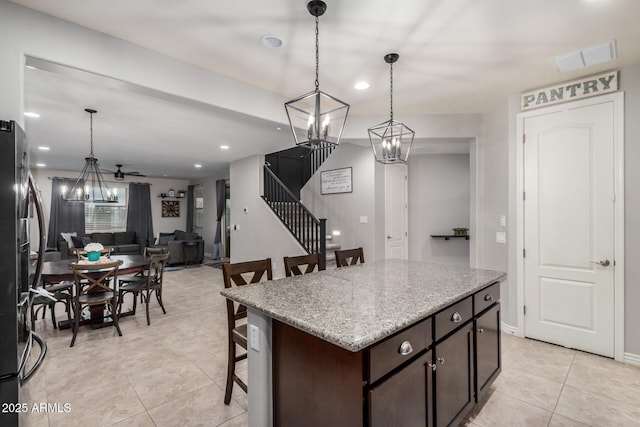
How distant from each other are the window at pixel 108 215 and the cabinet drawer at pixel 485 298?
965 centimetres

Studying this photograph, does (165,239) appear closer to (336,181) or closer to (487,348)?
(336,181)

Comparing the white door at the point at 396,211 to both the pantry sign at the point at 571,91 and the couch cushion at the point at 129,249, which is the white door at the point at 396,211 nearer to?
the pantry sign at the point at 571,91

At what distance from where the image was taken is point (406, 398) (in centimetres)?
141

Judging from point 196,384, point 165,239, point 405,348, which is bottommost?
point 196,384

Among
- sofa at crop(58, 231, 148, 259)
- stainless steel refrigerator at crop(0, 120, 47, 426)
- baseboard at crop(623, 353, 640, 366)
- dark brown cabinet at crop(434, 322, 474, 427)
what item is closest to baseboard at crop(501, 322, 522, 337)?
baseboard at crop(623, 353, 640, 366)

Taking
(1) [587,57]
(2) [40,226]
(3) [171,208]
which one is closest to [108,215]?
(3) [171,208]

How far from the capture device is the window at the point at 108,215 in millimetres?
8699

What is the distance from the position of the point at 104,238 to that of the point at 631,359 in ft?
33.8

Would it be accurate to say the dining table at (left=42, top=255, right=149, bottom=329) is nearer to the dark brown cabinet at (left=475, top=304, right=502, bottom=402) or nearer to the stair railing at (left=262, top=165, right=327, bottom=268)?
the stair railing at (left=262, top=165, right=327, bottom=268)


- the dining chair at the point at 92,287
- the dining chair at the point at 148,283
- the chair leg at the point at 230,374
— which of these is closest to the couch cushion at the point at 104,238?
the dining chair at the point at 148,283

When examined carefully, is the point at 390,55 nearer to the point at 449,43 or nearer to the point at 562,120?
the point at 449,43

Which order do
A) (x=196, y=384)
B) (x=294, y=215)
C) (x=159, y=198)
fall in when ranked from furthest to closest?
(x=159, y=198)
(x=294, y=215)
(x=196, y=384)

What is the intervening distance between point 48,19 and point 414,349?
302 centimetres

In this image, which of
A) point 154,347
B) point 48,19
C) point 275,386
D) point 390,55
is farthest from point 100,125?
point 275,386
